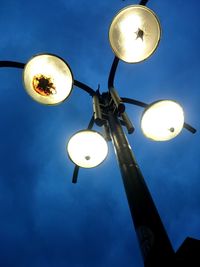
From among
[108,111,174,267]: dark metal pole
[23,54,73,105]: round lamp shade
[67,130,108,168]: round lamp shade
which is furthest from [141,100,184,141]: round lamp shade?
[23,54,73,105]: round lamp shade

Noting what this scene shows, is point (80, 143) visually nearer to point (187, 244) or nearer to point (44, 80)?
point (44, 80)

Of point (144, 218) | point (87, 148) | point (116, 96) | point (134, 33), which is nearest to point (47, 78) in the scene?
point (116, 96)

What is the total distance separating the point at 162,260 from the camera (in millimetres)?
2096

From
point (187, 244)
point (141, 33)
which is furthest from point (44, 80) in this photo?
point (187, 244)

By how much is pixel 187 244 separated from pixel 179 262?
546 millimetres

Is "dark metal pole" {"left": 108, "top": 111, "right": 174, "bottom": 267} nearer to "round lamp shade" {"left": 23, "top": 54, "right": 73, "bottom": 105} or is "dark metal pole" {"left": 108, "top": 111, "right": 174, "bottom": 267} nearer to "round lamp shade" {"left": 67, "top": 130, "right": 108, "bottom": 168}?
"round lamp shade" {"left": 67, "top": 130, "right": 108, "bottom": 168}

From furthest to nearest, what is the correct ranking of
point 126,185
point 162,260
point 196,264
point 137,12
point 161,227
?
point 137,12, point 126,185, point 161,227, point 162,260, point 196,264

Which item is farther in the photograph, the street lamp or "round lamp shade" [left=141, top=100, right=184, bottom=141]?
"round lamp shade" [left=141, top=100, right=184, bottom=141]

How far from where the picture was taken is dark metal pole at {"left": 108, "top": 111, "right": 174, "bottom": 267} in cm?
216

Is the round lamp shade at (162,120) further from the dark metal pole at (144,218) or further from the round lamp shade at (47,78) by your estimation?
the round lamp shade at (47,78)

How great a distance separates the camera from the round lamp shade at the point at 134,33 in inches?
153

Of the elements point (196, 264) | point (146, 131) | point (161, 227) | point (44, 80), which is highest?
point (44, 80)

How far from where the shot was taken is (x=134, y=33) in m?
4.03

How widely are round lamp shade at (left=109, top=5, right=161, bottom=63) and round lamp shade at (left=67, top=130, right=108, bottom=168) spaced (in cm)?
141
